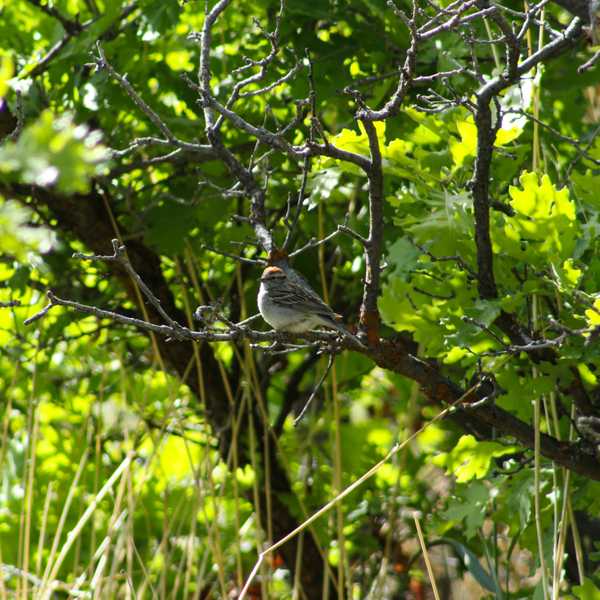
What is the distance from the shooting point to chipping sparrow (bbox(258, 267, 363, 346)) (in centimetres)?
241

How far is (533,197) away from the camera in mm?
1919

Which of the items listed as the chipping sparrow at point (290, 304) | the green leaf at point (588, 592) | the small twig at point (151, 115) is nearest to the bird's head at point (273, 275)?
the chipping sparrow at point (290, 304)

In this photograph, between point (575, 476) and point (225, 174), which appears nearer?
point (575, 476)

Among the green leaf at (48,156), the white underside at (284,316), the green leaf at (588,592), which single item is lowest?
the green leaf at (588,592)

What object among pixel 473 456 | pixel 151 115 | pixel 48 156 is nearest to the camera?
pixel 48 156

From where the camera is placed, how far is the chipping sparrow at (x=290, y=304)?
2407 millimetres

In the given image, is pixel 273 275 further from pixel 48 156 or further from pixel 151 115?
pixel 48 156

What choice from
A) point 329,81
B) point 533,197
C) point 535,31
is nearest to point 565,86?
point 535,31

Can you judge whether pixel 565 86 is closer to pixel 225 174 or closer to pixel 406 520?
pixel 225 174

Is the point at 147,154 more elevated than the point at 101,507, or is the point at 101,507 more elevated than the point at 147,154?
the point at 147,154

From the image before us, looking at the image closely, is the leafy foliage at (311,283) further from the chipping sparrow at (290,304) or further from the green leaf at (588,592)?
the chipping sparrow at (290,304)

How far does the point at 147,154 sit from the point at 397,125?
105 centimetres

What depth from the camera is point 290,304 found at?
8.21 feet

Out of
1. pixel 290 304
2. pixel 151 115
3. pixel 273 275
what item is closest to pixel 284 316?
pixel 290 304
